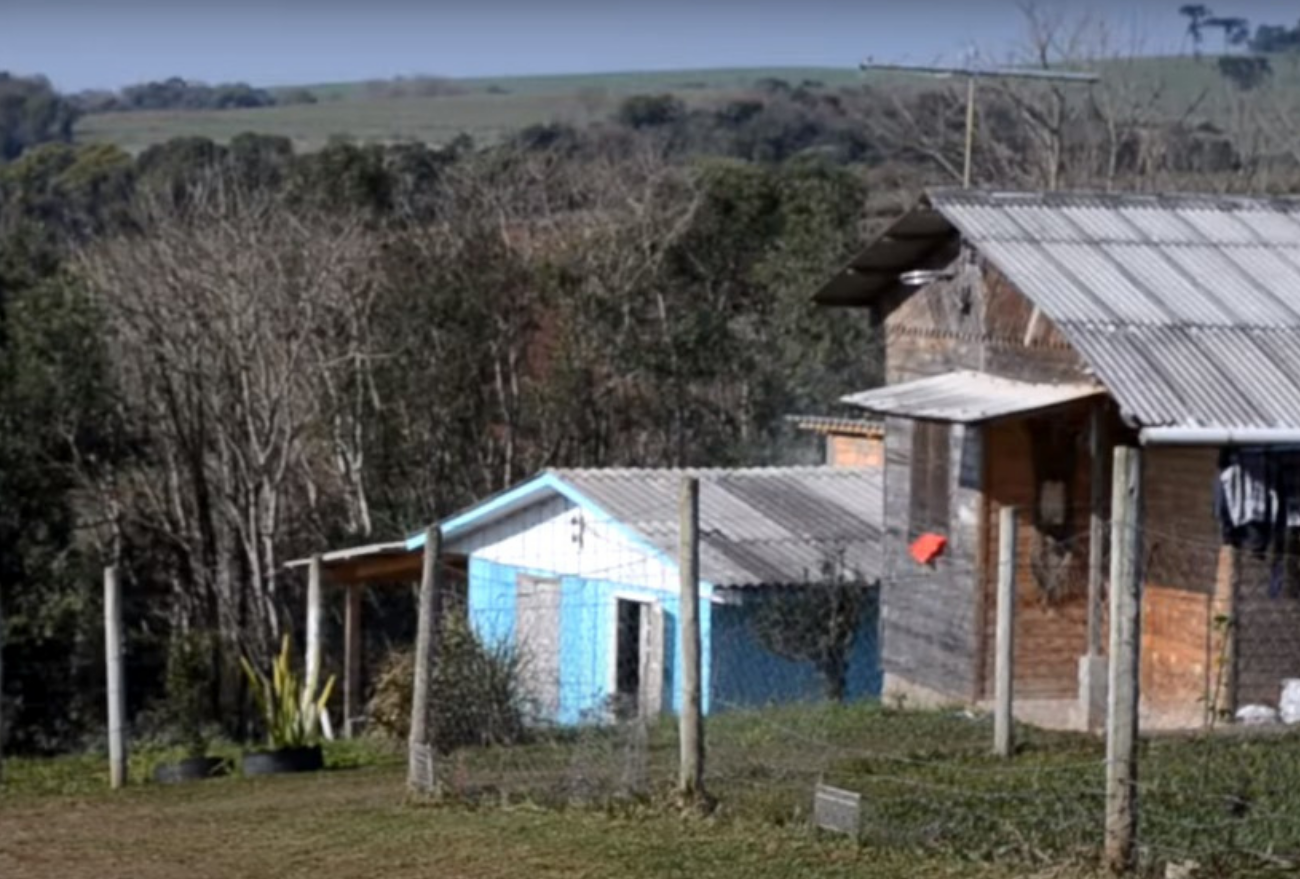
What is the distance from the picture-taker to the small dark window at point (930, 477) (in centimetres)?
1984

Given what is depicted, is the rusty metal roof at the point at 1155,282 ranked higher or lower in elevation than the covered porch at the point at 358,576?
higher

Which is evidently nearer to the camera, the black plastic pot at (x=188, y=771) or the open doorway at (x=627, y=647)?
the black plastic pot at (x=188, y=771)

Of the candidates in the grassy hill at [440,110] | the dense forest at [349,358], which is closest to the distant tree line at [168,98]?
the grassy hill at [440,110]

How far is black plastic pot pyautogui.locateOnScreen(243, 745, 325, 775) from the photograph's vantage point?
16438 mm

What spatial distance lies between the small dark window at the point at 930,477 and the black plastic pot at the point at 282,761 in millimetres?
5690

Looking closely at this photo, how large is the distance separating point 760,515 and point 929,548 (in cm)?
357

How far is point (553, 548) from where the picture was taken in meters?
23.8

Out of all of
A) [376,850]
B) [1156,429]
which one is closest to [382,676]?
[1156,429]

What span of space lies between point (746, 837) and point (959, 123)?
40.8 meters

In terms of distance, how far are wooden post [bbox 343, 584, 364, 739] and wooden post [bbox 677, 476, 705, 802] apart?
10.5 meters

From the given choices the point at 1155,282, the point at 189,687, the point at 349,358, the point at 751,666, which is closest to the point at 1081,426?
the point at 1155,282

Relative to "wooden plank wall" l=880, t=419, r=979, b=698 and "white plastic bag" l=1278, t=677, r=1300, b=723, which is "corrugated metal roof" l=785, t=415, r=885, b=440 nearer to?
"wooden plank wall" l=880, t=419, r=979, b=698

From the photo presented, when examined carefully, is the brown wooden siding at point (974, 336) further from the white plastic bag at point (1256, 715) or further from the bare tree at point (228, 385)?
the bare tree at point (228, 385)

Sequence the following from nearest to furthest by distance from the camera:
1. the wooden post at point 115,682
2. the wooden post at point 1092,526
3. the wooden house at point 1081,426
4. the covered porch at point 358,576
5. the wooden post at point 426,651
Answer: the wooden post at point 426,651
the wooden post at point 115,682
the wooden house at point 1081,426
the wooden post at point 1092,526
the covered porch at point 358,576
